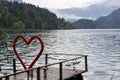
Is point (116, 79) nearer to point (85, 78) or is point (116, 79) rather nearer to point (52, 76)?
point (85, 78)

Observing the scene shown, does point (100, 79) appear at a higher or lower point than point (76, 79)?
lower

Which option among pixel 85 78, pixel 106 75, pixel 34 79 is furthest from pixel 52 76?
pixel 106 75

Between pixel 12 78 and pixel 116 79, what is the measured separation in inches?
662

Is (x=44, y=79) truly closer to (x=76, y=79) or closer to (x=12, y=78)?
(x=12, y=78)

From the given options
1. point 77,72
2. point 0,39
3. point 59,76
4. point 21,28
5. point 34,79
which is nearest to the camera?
point 0,39

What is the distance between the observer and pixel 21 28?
13617 millimetres

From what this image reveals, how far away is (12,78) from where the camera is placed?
56.9ft

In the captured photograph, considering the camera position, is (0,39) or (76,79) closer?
(0,39)

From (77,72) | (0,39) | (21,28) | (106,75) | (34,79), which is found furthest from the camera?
(106,75)

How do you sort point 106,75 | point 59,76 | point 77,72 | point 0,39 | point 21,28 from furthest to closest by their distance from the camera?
point 106,75
point 77,72
point 59,76
point 21,28
point 0,39

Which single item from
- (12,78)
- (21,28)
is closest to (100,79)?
(12,78)

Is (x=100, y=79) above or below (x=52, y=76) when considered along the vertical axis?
below

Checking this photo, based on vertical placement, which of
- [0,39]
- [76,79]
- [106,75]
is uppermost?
[0,39]

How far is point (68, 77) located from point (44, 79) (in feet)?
5.99
